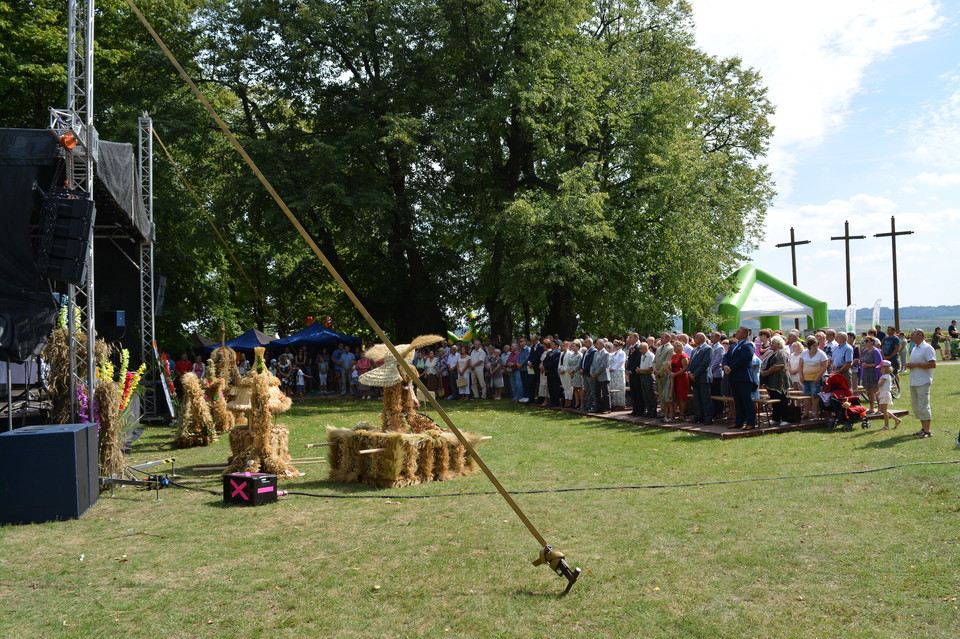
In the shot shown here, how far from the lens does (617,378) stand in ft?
59.0

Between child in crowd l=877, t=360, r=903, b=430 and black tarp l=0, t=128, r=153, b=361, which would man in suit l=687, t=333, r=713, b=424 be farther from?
black tarp l=0, t=128, r=153, b=361

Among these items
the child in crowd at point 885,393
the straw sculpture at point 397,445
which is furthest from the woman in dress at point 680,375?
the straw sculpture at point 397,445

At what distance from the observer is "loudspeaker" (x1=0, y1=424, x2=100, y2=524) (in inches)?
323

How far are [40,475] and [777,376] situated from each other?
12.0 m

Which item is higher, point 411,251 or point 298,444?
point 411,251

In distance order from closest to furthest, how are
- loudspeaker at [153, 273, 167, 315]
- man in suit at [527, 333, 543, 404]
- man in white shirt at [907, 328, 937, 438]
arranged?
man in white shirt at [907, 328, 937, 438] → loudspeaker at [153, 273, 167, 315] → man in suit at [527, 333, 543, 404]

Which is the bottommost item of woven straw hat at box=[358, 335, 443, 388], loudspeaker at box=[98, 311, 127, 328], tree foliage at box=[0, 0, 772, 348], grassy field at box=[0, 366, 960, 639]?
grassy field at box=[0, 366, 960, 639]

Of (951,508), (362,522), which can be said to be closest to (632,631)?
(362,522)

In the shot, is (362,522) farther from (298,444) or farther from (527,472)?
(298,444)

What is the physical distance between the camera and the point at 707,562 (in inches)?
245

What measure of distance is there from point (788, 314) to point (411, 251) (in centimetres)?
1434

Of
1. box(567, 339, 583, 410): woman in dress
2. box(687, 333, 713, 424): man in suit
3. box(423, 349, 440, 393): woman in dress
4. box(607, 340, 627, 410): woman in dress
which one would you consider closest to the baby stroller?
box(687, 333, 713, 424): man in suit

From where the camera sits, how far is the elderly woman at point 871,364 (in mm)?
14039

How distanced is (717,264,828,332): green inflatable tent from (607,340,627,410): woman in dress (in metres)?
10.3
